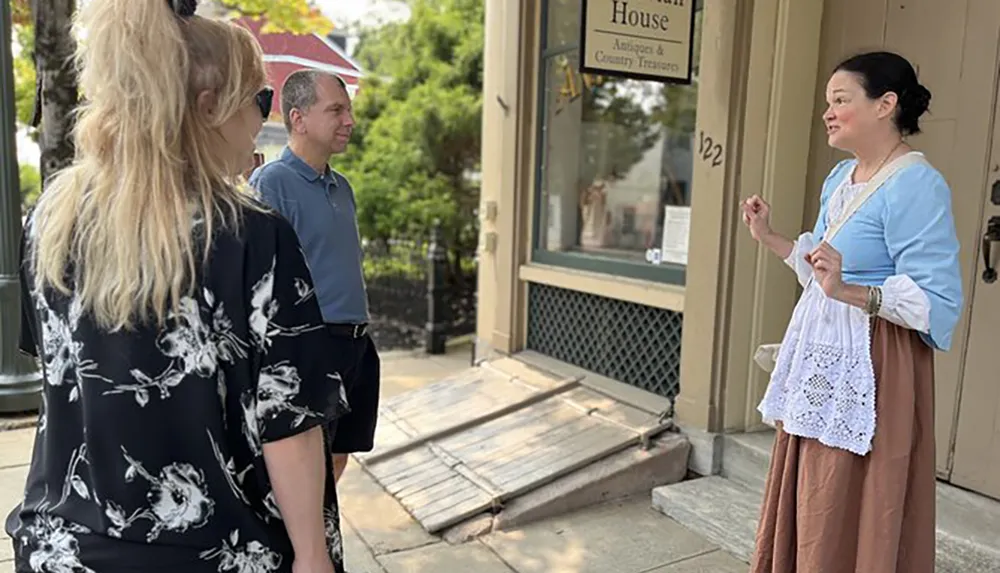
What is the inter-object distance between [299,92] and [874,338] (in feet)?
6.54

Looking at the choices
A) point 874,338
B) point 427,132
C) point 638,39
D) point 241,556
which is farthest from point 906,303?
point 427,132

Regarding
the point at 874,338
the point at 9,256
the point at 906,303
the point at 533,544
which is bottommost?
the point at 533,544

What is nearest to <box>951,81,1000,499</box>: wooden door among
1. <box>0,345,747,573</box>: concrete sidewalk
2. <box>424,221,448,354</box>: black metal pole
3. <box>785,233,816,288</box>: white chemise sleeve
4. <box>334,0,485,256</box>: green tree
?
<box>0,345,747,573</box>: concrete sidewalk

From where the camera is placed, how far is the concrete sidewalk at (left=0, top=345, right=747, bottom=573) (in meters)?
2.99

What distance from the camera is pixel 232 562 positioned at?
1.19 m

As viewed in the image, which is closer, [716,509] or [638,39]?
[716,509]

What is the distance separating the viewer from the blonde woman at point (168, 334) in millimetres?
1109

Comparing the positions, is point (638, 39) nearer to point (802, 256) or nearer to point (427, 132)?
point (802, 256)

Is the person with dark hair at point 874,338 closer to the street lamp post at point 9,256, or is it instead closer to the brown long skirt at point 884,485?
the brown long skirt at point 884,485

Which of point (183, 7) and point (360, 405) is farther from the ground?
point (183, 7)

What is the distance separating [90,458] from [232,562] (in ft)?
0.88

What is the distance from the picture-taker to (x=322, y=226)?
2643mm

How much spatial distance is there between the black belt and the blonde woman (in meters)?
1.48

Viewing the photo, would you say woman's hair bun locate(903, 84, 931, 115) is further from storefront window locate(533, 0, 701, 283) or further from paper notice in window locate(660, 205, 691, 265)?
paper notice in window locate(660, 205, 691, 265)
